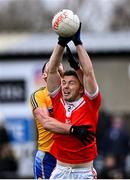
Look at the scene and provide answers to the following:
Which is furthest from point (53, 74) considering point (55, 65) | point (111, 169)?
point (111, 169)

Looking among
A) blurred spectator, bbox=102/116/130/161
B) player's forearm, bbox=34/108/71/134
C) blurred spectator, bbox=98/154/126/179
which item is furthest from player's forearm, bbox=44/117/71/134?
blurred spectator, bbox=102/116/130/161

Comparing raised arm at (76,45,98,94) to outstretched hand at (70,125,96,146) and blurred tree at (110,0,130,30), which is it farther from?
blurred tree at (110,0,130,30)

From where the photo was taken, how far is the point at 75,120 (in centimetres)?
986

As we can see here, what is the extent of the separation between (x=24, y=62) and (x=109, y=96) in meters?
2.41

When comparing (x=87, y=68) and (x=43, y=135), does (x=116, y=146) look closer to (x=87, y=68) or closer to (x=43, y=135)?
(x=43, y=135)

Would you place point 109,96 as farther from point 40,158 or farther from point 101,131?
point 40,158

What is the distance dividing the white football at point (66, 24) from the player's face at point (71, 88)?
0.61 metres

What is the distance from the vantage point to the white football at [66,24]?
934 centimetres

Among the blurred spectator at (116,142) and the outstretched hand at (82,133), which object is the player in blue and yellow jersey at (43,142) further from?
the blurred spectator at (116,142)

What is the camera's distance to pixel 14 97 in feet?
70.0

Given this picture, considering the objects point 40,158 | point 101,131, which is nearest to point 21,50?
point 101,131

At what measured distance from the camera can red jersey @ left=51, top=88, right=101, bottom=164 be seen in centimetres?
982

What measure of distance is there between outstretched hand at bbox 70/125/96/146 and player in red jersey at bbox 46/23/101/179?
11 millimetres

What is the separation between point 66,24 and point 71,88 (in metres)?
0.81
